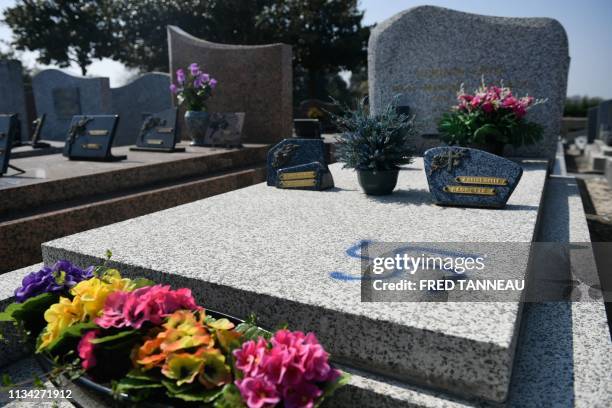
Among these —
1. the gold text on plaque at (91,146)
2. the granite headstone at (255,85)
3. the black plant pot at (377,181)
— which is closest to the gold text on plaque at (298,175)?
the black plant pot at (377,181)

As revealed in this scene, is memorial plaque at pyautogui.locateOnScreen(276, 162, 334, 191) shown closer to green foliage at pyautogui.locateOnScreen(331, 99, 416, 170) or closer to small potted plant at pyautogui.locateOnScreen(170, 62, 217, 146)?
green foliage at pyautogui.locateOnScreen(331, 99, 416, 170)

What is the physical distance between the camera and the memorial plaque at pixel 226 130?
7.87m

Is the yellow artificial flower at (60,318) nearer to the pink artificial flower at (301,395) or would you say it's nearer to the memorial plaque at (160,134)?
the pink artificial flower at (301,395)

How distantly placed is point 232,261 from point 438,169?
77.4 inches

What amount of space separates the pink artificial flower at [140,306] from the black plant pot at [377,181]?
2603mm

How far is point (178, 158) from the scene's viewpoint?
637 centimetres

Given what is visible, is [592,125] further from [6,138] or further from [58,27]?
[58,27]

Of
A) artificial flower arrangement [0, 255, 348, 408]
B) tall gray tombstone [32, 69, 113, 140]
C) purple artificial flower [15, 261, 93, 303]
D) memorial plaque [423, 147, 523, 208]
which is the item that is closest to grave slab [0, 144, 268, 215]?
purple artificial flower [15, 261, 93, 303]

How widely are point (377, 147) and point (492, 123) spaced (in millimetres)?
2451

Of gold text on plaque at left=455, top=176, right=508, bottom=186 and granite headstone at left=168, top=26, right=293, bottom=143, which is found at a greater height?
granite headstone at left=168, top=26, right=293, bottom=143

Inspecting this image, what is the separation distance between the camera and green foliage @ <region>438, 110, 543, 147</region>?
5.76 m

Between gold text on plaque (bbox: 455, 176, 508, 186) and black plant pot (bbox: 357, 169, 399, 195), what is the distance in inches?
25.4

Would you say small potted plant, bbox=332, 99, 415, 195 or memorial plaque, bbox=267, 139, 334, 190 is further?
memorial plaque, bbox=267, 139, 334, 190

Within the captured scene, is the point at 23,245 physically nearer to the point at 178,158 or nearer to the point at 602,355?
the point at 178,158
